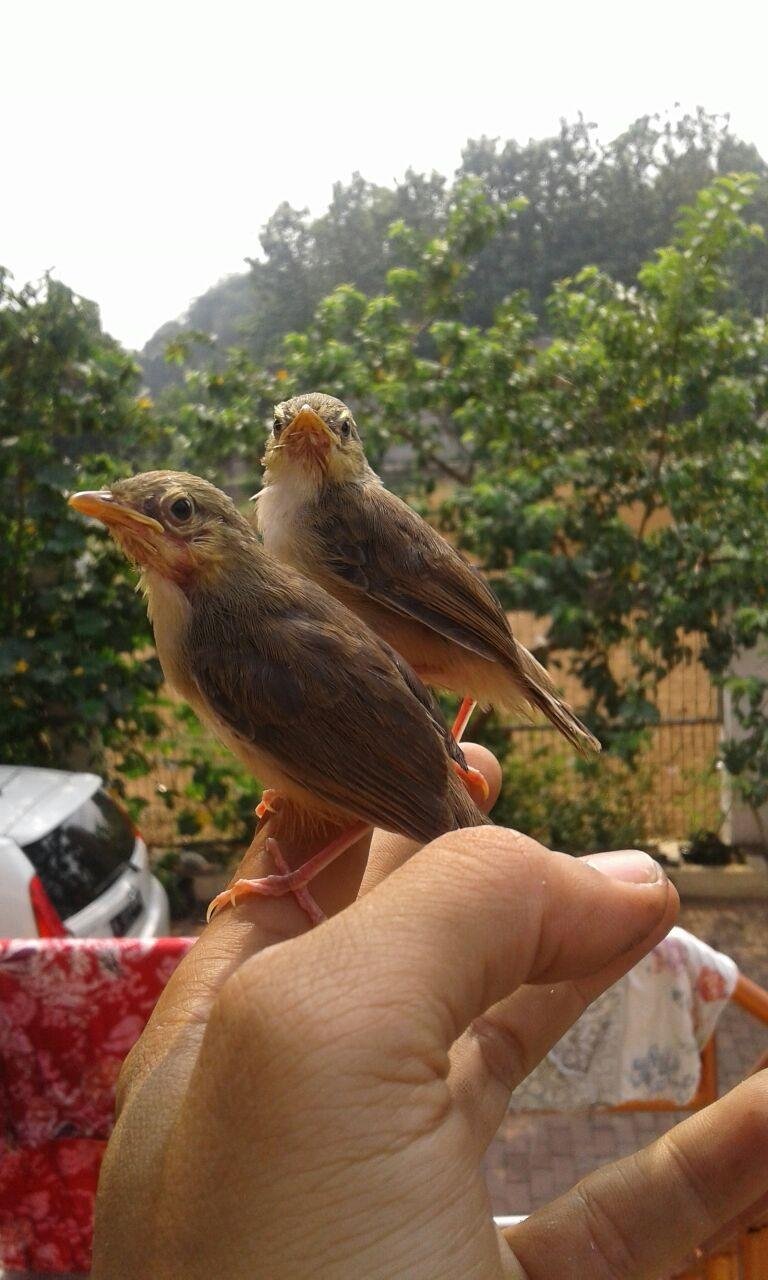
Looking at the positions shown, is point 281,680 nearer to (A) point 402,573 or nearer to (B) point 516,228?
(A) point 402,573

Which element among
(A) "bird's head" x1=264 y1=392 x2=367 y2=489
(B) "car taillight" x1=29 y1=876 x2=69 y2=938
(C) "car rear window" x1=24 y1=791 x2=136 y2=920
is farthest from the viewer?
(C) "car rear window" x1=24 y1=791 x2=136 y2=920

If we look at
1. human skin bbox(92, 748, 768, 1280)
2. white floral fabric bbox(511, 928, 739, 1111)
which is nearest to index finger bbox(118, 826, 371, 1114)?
human skin bbox(92, 748, 768, 1280)

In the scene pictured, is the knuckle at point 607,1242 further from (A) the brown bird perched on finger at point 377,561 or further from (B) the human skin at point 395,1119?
(A) the brown bird perched on finger at point 377,561

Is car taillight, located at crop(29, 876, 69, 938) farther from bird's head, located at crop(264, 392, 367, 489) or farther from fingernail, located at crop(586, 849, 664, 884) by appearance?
fingernail, located at crop(586, 849, 664, 884)

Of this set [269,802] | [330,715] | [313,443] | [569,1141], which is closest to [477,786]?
[269,802]

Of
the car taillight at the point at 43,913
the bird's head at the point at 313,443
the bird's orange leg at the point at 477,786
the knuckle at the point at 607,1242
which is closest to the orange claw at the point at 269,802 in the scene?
the bird's orange leg at the point at 477,786

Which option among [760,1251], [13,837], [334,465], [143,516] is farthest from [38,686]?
[760,1251]
